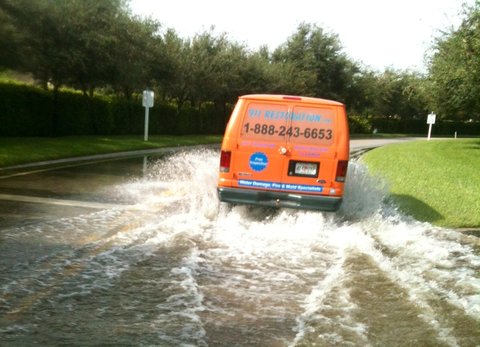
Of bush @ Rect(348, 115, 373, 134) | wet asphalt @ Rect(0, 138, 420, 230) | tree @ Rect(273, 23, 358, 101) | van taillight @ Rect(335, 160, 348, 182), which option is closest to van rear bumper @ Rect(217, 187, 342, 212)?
van taillight @ Rect(335, 160, 348, 182)

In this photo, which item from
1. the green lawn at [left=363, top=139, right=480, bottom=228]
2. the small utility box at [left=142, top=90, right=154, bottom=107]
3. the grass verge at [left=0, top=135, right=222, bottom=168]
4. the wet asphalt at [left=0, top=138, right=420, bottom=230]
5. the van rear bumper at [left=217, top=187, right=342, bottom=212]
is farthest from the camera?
the small utility box at [left=142, top=90, right=154, bottom=107]

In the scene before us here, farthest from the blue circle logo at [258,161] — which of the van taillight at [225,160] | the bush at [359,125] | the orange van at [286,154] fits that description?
the bush at [359,125]

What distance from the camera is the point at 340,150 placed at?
838 centimetres

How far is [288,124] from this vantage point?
8523mm

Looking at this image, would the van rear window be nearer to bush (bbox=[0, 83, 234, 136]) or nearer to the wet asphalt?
the wet asphalt

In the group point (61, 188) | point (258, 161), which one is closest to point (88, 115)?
point (61, 188)

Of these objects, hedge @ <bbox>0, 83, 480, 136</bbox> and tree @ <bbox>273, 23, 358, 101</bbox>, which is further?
tree @ <bbox>273, 23, 358, 101</bbox>

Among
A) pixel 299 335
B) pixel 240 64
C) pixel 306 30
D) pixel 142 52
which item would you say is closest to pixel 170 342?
pixel 299 335

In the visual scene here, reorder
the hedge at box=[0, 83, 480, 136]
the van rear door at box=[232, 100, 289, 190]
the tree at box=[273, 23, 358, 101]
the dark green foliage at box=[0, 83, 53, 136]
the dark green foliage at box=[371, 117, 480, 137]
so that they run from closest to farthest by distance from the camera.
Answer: the van rear door at box=[232, 100, 289, 190] → the dark green foliage at box=[0, 83, 53, 136] → the hedge at box=[0, 83, 480, 136] → the tree at box=[273, 23, 358, 101] → the dark green foliage at box=[371, 117, 480, 137]

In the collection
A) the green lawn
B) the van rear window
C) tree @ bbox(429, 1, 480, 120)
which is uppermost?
tree @ bbox(429, 1, 480, 120)

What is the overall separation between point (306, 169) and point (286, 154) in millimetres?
391

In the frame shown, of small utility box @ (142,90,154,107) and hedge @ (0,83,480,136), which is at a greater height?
small utility box @ (142,90,154,107)

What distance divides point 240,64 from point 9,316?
41.2 metres

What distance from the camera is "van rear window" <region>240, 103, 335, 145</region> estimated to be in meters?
8.45
